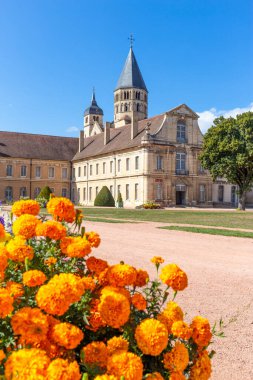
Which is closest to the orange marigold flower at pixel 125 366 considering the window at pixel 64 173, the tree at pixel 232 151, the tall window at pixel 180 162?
the tree at pixel 232 151

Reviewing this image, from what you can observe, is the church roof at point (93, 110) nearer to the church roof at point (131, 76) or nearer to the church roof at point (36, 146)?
the church roof at point (131, 76)

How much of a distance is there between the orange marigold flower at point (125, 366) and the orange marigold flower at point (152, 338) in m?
0.12

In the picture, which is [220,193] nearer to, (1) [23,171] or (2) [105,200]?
(2) [105,200]

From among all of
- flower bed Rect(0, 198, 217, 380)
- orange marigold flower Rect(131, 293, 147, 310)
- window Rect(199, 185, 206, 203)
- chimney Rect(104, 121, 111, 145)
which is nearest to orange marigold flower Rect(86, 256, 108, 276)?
flower bed Rect(0, 198, 217, 380)

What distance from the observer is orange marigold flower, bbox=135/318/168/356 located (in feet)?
5.67

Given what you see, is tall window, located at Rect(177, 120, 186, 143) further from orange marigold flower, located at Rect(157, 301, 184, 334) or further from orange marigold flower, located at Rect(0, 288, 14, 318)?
orange marigold flower, located at Rect(0, 288, 14, 318)

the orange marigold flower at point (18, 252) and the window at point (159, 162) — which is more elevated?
the window at point (159, 162)

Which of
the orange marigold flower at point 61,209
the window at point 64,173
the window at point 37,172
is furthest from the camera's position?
the window at point 64,173

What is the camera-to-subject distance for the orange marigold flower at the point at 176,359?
6.04 ft

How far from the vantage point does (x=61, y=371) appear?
1.48 meters

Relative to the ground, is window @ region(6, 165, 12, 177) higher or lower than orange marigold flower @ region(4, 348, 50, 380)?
higher

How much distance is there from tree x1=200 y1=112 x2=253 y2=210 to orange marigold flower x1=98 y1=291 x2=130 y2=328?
35.6 m

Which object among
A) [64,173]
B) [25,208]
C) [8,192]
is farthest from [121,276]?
[64,173]

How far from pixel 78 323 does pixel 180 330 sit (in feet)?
1.77
